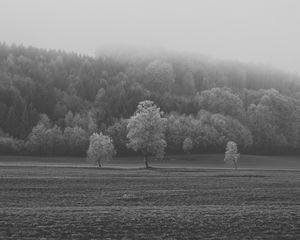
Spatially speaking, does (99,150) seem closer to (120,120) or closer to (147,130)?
(147,130)

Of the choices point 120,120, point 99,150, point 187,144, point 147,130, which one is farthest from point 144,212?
point 120,120

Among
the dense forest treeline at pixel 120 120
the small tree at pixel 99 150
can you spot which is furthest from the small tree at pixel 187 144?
the small tree at pixel 99 150

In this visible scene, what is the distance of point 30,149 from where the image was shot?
144875mm

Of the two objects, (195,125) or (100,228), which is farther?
(195,125)

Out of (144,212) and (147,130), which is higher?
(147,130)

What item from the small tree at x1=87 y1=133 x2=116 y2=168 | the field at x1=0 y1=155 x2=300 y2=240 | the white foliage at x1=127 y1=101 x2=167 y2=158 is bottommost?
the field at x1=0 y1=155 x2=300 y2=240

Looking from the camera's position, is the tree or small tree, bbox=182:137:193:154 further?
small tree, bbox=182:137:193:154

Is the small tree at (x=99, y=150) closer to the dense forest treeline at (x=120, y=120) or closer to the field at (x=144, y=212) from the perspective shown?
the dense forest treeline at (x=120, y=120)

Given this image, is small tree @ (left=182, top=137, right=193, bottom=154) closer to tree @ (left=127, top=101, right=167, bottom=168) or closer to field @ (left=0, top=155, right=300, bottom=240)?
tree @ (left=127, top=101, right=167, bottom=168)

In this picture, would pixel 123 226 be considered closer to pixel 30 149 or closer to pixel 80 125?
pixel 30 149

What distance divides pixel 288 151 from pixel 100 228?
152 m

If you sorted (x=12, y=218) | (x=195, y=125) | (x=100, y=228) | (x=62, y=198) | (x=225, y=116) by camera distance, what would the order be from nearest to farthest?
1. (x=100, y=228)
2. (x=12, y=218)
3. (x=62, y=198)
4. (x=195, y=125)
5. (x=225, y=116)

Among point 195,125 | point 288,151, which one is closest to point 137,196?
point 195,125

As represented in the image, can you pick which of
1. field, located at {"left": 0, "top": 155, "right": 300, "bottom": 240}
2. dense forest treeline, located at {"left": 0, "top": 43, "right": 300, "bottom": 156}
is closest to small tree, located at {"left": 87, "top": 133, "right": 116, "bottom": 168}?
dense forest treeline, located at {"left": 0, "top": 43, "right": 300, "bottom": 156}
